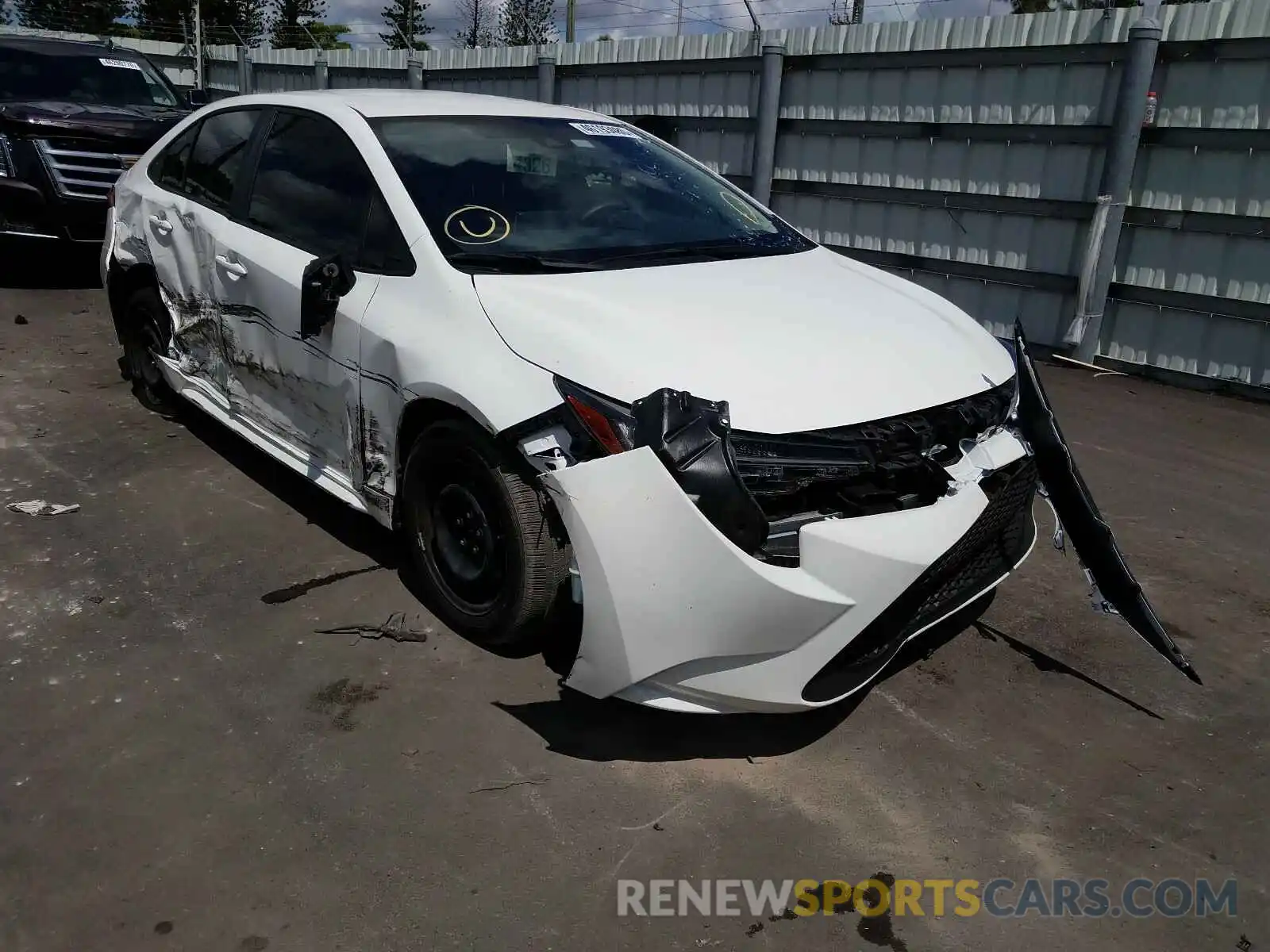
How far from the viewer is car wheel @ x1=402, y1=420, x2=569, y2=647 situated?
3.01 meters

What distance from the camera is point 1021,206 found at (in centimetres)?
808

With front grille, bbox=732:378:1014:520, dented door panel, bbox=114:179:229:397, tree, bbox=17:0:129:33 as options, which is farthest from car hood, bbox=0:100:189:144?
tree, bbox=17:0:129:33

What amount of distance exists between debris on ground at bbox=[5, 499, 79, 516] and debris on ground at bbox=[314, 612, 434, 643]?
1.67m

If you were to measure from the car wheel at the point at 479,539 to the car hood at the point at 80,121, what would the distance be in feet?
22.3

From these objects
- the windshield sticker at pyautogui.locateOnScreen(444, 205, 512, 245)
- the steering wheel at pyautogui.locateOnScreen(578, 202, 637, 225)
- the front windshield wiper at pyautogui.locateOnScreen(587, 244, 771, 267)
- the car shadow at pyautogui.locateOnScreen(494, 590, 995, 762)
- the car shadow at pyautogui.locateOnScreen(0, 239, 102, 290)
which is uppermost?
the steering wheel at pyautogui.locateOnScreen(578, 202, 637, 225)

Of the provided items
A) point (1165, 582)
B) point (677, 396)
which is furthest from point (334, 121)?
point (1165, 582)

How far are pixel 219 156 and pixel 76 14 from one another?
51.2 meters

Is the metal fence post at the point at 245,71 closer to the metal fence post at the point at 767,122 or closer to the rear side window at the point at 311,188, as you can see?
the metal fence post at the point at 767,122

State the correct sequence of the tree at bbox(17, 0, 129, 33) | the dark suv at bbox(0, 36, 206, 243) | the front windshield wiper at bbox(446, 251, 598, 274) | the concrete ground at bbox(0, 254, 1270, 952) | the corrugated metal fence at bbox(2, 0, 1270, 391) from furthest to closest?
the tree at bbox(17, 0, 129, 33) < the dark suv at bbox(0, 36, 206, 243) < the corrugated metal fence at bbox(2, 0, 1270, 391) < the front windshield wiper at bbox(446, 251, 598, 274) < the concrete ground at bbox(0, 254, 1270, 952)

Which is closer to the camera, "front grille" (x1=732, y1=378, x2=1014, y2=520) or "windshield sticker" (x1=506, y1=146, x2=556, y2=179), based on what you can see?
"front grille" (x1=732, y1=378, x2=1014, y2=520)

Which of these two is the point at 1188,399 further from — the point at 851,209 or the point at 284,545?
the point at 284,545

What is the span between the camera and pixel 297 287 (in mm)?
3803

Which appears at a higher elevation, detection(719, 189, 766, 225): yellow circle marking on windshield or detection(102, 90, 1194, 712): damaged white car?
detection(719, 189, 766, 225): yellow circle marking on windshield

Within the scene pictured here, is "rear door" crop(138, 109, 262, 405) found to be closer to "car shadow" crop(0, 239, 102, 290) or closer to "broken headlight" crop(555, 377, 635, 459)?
"broken headlight" crop(555, 377, 635, 459)
